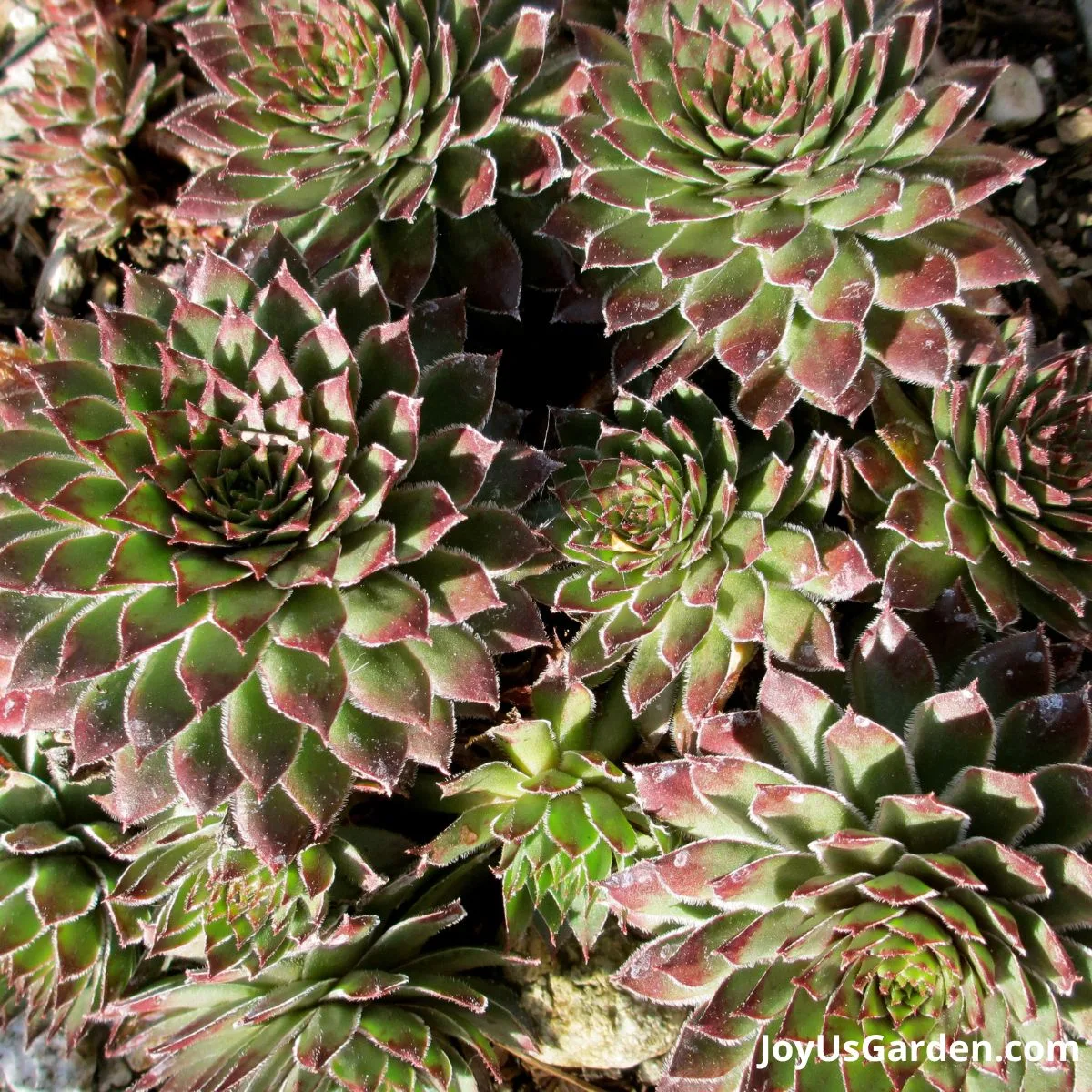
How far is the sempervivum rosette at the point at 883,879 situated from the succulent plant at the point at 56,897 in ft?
4.73

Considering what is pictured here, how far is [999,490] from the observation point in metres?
2.28

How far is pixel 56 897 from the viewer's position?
2568mm

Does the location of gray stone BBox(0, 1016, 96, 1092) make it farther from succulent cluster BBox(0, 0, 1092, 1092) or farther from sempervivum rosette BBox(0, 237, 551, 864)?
sempervivum rosette BBox(0, 237, 551, 864)

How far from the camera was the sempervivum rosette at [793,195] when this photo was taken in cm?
214

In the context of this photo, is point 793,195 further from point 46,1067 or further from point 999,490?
point 46,1067

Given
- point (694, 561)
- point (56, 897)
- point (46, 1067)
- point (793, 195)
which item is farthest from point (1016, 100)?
point (46, 1067)

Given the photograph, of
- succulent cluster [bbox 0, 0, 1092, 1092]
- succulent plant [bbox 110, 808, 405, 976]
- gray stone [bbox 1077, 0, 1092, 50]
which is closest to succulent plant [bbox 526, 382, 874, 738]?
succulent cluster [bbox 0, 0, 1092, 1092]

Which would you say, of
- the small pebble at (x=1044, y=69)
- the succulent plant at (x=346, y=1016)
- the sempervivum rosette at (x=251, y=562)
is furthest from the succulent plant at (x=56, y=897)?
the small pebble at (x=1044, y=69)

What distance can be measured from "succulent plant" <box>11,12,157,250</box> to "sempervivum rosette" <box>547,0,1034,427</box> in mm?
1940

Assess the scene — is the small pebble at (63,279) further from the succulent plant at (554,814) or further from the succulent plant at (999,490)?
the succulent plant at (999,490)

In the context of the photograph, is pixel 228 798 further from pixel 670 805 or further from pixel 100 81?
pixel 100 81

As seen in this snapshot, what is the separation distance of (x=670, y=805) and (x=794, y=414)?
1177 millimetres

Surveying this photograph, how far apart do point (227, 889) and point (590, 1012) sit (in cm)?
102

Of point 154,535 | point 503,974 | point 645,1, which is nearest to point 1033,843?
point 503,974
